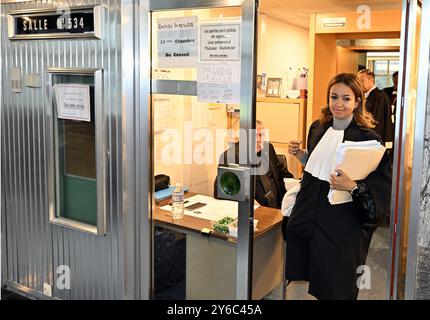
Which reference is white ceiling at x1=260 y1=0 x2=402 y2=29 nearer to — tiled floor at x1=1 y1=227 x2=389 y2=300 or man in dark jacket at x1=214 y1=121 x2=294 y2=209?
man in dark jacket at x1=214 y1=121 x2=294 y2=209

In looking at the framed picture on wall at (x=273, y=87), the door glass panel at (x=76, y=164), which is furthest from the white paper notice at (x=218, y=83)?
the door glass panel at (x=76, y=164)

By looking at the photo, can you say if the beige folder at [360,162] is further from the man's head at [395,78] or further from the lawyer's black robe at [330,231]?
the man's head at [395,78]

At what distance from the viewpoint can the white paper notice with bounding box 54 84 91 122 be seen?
2.96 meters

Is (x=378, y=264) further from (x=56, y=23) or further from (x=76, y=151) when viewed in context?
(x=56, y=23)

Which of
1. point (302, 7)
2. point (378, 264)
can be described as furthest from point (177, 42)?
point (378, 264)

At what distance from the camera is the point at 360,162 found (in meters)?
2.34

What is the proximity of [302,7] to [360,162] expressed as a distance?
78 cm

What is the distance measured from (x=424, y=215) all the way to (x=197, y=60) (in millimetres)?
1264

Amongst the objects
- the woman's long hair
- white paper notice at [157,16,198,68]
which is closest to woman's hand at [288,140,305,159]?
the woman's long hair

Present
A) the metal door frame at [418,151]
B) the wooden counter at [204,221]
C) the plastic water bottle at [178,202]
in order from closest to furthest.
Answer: the metal door frame at [418,151]
the wooden counter at [204,221]
the plastic water bottle at [178,202]

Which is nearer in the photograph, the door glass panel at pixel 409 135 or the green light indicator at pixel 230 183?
the door glass panel at pixel 409 135

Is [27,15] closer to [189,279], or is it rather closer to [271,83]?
[271,83]

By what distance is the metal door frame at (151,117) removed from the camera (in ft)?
8.19

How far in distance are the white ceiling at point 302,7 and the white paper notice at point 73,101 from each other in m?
1.08
